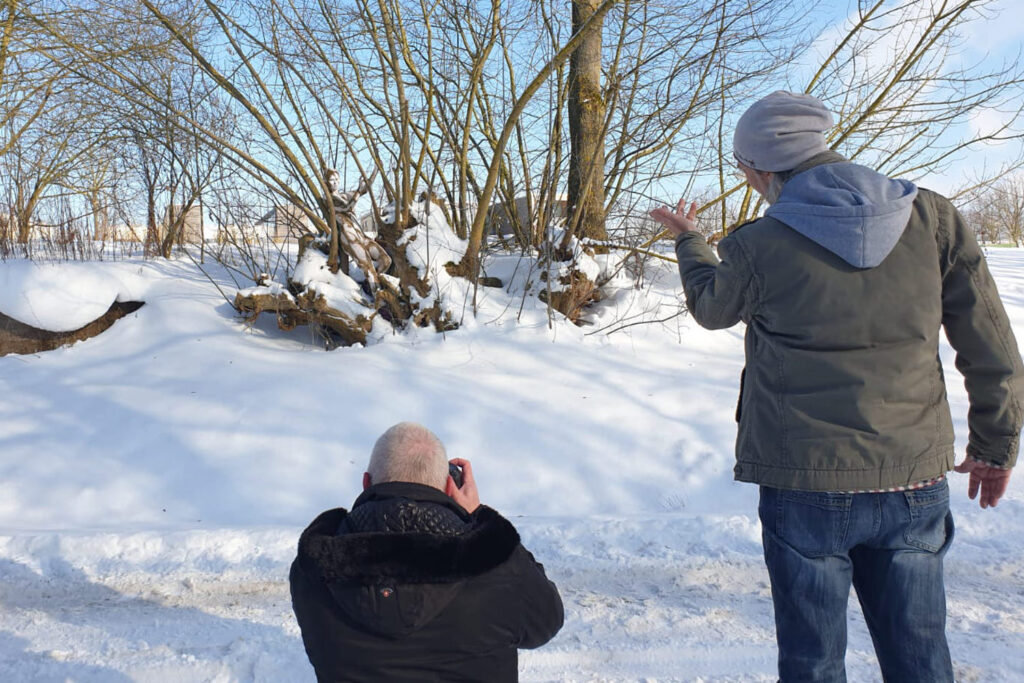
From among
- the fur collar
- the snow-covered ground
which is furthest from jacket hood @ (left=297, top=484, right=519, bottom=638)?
the snow-covered ground

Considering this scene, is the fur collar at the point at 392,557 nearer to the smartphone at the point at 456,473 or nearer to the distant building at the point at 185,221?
the smartphone at the point at 456,473

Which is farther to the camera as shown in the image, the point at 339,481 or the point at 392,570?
the point at 339,481

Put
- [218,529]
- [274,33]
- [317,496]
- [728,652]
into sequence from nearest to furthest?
[728,652] < [218,529] < [317,496] < [274,33]

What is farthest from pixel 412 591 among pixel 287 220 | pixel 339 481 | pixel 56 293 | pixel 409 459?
pixel 56 293

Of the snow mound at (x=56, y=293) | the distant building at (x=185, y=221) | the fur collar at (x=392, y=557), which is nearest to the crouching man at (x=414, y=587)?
the fur collar at (x=392, y=557)

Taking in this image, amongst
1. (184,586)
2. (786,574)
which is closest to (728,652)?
(786,574)

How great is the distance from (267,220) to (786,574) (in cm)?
582

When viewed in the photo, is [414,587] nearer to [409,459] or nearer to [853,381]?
[409,459]

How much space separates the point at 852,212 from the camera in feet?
5.02

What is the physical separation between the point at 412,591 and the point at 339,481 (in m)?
3.00

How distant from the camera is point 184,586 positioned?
128 inches

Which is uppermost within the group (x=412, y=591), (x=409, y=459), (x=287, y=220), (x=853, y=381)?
(x=287, y=220)

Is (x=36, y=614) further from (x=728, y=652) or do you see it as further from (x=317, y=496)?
(x=728, y=652)

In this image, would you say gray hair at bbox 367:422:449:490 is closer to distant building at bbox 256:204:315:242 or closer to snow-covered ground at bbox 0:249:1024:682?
snow-covered ground at bbox 0:249:1024:682
